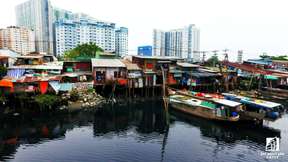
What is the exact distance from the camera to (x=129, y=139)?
19391mm

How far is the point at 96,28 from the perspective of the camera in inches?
3777

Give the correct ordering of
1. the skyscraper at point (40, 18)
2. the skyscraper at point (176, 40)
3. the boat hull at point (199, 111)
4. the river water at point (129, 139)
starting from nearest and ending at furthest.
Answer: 1. the river water at point (129, 139)
2. the boat hull at point (199, 111)
3. the skyscraper at point (176, 40)
4. the skyscraper at point (40, 18)

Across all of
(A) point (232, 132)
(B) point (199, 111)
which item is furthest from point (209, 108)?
(A) point (232, 132)

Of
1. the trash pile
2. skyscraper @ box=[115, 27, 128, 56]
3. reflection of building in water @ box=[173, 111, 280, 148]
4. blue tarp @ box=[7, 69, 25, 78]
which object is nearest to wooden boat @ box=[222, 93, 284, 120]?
reflection of building in water @ box=[173, 111, 280, 148]

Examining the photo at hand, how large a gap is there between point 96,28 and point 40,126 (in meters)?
80.7

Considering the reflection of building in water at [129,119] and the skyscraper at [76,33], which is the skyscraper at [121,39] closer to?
the skyscraper at [76,33]

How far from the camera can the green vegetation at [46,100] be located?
25.2 meters

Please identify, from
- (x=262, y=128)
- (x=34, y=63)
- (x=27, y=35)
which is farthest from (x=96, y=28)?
(x=262, y=128)

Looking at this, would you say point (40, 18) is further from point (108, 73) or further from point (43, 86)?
point (43, 86)

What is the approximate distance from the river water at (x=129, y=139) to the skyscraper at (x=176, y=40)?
73486mm

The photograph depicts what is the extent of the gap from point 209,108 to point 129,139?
11.2 metres
